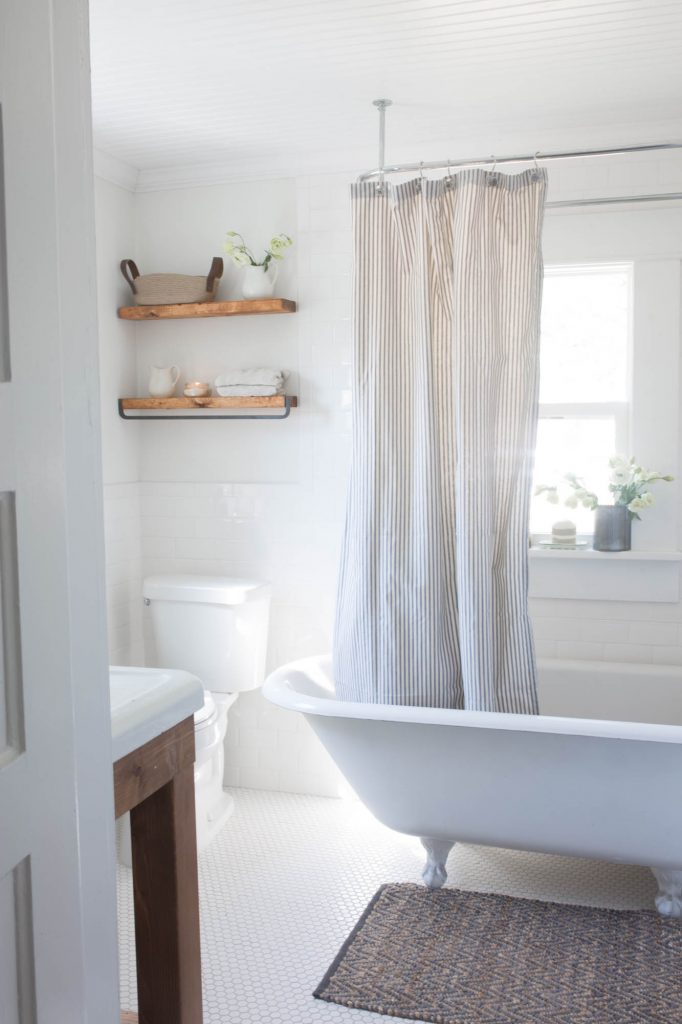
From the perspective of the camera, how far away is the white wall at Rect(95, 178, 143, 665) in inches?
146

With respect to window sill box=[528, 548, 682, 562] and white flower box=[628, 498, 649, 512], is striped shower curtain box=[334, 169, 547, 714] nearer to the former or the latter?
window sill box=[528, 548, 682, 562]

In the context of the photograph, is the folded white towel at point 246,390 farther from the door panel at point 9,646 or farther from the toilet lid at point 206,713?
the door panel at point 9,646

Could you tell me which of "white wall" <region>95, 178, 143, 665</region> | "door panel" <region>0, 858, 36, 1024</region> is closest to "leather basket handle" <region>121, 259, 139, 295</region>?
"white wall" <region>95, 178, 143, 665</region>

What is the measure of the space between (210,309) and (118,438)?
66cm

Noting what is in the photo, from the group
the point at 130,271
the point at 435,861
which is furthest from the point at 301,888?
the point at 130,271

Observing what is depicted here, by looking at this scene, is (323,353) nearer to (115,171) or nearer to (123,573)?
(115,171)

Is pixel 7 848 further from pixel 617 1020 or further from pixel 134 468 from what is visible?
pixel 134 468

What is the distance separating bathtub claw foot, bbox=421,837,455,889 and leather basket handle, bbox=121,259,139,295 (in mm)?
2415

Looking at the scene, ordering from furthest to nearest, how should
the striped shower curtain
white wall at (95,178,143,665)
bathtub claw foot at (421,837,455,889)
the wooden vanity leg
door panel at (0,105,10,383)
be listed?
white wall at (95,178,143,665) → bathtub claw foot at (421,837,455,889) → the striped shower curtain → the wooden vanity leg → door panel at (0,105,10,383)

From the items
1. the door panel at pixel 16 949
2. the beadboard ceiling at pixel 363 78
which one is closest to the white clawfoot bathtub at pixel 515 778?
the door panel at pixel 16 949

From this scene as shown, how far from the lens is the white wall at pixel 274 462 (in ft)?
12.0

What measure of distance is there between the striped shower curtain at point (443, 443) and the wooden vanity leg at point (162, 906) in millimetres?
1515

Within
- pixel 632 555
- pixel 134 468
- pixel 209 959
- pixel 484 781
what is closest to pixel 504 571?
pixel 484 781

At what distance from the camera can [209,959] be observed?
2664 millimetres
